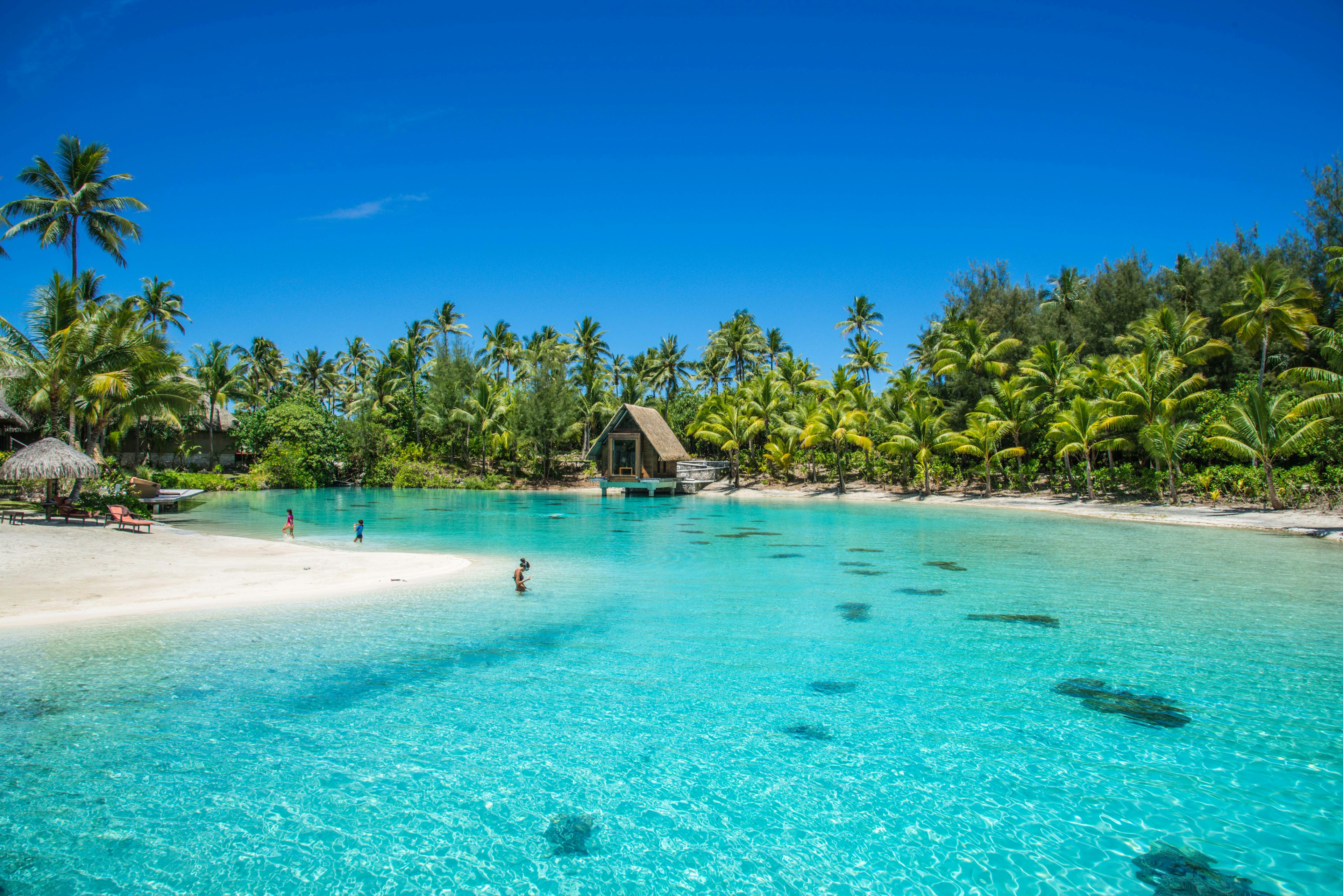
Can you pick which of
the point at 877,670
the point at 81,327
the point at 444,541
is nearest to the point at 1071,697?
the point at 877,670

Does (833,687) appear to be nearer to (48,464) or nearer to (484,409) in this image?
(48,464)

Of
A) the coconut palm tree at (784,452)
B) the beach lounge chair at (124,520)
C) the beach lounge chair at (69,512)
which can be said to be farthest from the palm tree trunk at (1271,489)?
the beach lounge chair at (69,512)

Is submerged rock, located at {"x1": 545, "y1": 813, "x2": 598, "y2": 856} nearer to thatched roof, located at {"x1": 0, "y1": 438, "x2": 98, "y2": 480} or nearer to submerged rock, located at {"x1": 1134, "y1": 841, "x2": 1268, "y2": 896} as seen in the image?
submerged rock, located at {"x1": 1134, "y1": 841, "x2": 1268, "y2": 896}

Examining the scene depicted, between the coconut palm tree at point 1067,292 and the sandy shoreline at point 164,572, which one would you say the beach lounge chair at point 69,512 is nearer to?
the sandy shoreline at point 164,572

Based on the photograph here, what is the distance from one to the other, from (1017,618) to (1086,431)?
20599mm

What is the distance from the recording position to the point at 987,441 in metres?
31.4

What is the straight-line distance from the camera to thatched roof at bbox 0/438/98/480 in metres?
Answer: 16.3

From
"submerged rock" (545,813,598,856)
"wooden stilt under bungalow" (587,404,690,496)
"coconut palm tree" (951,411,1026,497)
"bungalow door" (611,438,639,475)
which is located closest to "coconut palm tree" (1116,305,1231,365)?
"coconut palm tree" (951,411,1026,497)

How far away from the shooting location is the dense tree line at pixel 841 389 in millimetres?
21188

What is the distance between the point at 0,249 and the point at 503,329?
35080 mm

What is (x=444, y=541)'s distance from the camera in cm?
1930

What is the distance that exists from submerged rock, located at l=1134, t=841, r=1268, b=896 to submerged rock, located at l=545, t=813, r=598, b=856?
3555 mm

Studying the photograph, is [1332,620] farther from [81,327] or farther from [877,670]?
[81,327]

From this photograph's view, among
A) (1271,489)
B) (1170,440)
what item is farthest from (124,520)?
(1271,489)
